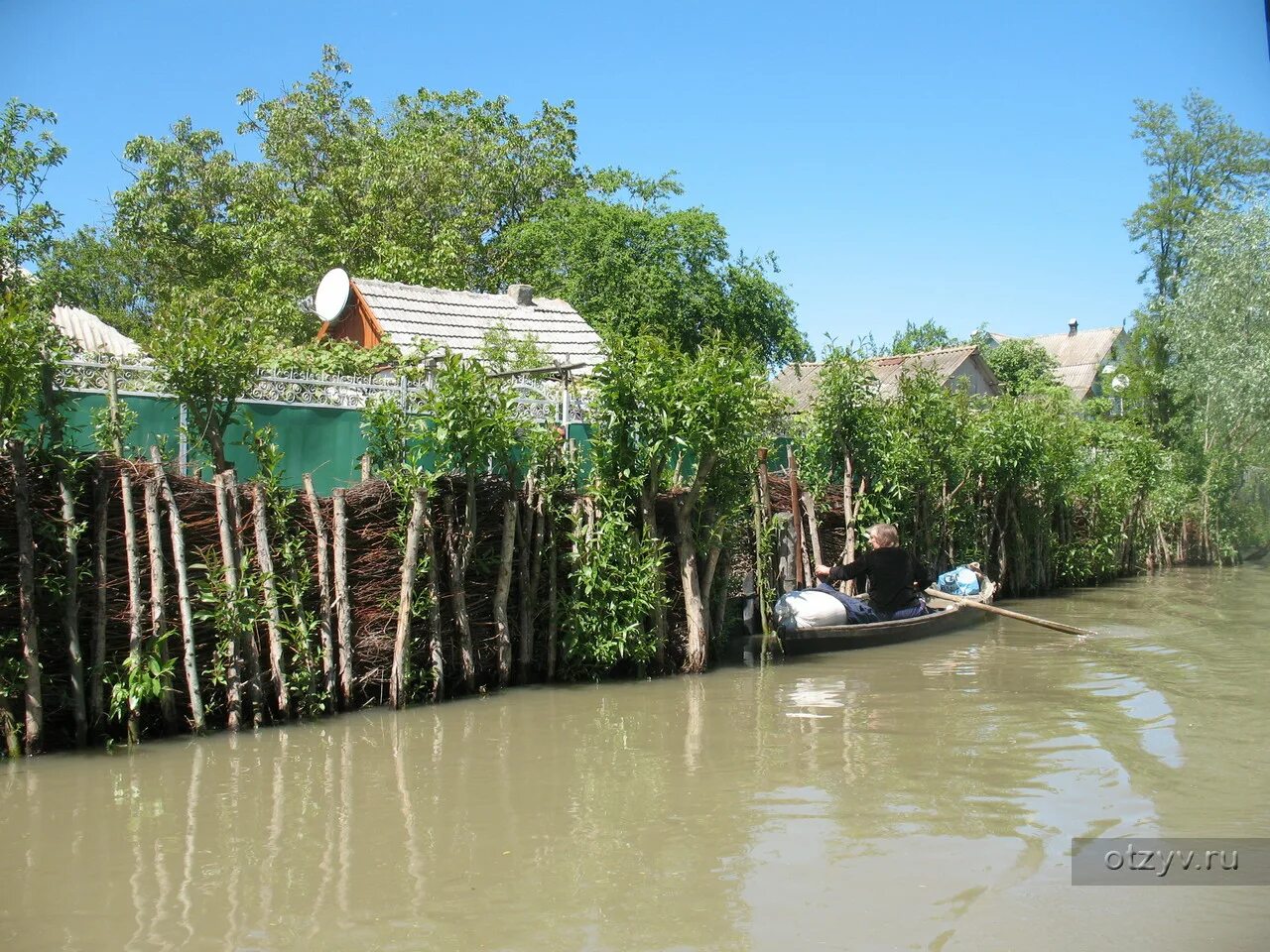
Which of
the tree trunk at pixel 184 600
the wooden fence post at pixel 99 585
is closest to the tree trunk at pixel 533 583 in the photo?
the tree trunk at pixel 184 600

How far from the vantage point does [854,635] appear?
13.2m

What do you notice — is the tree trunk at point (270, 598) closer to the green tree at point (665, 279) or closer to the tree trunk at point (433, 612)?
the tree trunk at point (433, 612)

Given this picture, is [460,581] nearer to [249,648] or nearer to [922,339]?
[249,648]

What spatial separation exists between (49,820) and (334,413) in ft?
22.4

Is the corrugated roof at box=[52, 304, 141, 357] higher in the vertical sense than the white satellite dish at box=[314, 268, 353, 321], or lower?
lower

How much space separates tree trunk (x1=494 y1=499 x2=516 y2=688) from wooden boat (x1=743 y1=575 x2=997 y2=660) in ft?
11.1

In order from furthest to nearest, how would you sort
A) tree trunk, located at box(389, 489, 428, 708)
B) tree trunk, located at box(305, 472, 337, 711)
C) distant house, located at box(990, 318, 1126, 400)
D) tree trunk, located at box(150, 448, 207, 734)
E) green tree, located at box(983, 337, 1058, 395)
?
distant house, located at box(990, 318, 1126, 400) < green tree, located at box(983, 337, 1058, 395) < tree trunk, located at box(389, 489, 428, 708) < tree trunk, located at box(305, 472, 337, 711) < tree trunk, located at box(150, 448, 207, 734)

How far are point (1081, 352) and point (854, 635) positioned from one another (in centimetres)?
5309

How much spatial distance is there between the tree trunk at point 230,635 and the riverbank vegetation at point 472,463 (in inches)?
1.3

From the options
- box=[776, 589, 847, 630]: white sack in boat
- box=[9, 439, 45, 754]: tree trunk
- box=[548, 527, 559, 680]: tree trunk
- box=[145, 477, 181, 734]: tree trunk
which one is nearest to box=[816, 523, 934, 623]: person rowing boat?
box=[776, 589, 847, 630]: white sack in boat

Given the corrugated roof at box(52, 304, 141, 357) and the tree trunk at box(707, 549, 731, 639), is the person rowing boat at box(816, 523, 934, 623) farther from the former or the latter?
the corrugated roof at box(52, 304, 141, 357)

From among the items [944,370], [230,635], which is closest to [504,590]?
[230,635]

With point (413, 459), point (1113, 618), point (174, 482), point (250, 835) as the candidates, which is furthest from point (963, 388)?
point (250, 835)

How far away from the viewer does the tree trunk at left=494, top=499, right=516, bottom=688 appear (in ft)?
34.4
